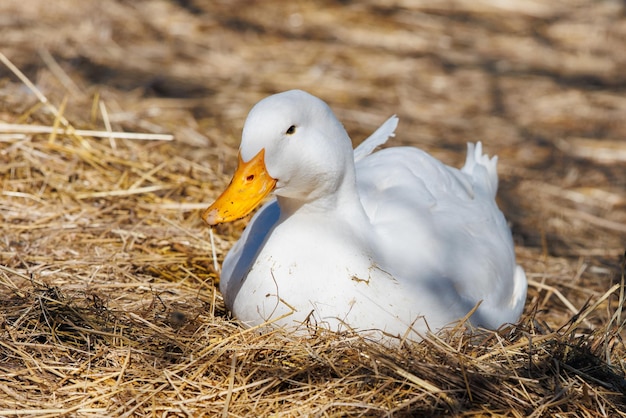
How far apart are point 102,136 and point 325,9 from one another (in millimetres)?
4824

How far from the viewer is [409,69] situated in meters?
8.53

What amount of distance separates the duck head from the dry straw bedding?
1.76ft

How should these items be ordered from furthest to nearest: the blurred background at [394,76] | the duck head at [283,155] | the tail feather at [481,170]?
the blurred background at [394,76], the tail feather at [481,170], the duck head at [283,155]

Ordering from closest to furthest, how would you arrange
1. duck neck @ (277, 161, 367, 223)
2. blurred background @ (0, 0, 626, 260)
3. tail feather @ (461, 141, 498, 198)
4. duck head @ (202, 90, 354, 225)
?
duck head @ (202, 90, 354, 225), duck neck @ (277, 161, 367, 223), tail feather @ (461, 141, 498, 198), blurred background @ (0, 0, 626, 260)

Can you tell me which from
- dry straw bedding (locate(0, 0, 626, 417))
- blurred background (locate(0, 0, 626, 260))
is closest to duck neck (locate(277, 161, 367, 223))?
dry straw bedding (locate(0, 0, 626, 417))

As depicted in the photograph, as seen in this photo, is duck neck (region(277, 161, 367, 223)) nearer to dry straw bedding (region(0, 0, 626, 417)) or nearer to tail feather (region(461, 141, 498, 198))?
dry straw bedding (region(0, 0, 626, 417))

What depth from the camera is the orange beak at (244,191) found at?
10.3ft

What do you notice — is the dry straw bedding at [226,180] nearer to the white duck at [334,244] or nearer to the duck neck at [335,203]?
the white duck at [334,244]

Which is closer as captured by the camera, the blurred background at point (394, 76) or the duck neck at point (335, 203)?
the duck neck at point (335, 203)

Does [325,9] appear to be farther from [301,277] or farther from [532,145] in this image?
[301,277]

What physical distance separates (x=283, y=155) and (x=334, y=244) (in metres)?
0.45

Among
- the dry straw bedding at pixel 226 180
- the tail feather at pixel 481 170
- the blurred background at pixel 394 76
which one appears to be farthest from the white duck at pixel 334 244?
the blurred background at pixel 394 76

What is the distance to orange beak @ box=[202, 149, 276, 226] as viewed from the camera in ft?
10.3

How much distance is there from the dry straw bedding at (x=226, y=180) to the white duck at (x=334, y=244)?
13 centimetres
